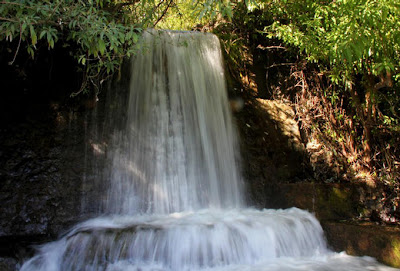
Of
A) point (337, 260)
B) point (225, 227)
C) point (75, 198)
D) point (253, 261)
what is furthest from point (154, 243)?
point (337, 260)

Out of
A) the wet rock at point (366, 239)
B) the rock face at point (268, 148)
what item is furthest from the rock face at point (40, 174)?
the wet rock at point (366, 239)

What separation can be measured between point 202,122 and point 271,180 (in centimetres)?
162

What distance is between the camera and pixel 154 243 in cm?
345

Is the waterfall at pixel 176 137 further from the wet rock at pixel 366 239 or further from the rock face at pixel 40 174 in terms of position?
the wet rock at pixel 366 239

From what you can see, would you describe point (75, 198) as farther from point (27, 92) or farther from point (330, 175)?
point (330, 175)

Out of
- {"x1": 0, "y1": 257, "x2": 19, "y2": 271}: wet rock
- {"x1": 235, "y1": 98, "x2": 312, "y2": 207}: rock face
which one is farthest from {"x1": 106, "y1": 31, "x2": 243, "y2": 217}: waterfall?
{"x1": 0, "y1": 257, "x2": 19, "y2": 271}: wet rock

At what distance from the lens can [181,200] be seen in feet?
16.0

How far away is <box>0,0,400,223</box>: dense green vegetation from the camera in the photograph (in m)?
4.18

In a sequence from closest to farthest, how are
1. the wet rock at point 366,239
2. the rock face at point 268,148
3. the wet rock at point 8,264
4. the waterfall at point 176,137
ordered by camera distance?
the wet rock at point 8,264 < the wet rock at point 366,239 < the waterfall at point 176,137 < the rock face at point 268,148

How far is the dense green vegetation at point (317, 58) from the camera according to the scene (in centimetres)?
418

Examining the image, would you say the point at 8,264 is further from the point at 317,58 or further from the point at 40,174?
the point at 317,58

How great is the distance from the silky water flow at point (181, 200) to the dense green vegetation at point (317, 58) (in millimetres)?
778

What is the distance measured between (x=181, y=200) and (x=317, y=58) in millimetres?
3623

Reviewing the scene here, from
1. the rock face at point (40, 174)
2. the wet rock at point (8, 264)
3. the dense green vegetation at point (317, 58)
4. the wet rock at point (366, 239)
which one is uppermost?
the dense green vegetation at point (317, 58)
